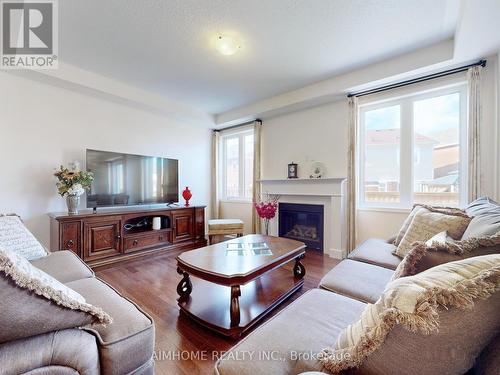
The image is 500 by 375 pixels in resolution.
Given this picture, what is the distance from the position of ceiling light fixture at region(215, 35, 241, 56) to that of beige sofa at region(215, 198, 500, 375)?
2419 mm

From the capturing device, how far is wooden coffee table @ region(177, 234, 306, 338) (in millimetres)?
1590

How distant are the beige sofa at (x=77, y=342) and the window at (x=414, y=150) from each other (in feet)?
10.6

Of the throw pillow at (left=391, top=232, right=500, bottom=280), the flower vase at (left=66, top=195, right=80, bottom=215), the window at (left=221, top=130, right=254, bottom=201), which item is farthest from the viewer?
the window at (left=221, top=130, right=254, bottom=201)

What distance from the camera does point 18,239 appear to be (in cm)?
163

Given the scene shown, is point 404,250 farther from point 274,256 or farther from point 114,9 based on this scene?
point 114,9

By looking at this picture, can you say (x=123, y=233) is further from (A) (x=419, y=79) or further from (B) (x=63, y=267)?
(A) (x=419, y=79)

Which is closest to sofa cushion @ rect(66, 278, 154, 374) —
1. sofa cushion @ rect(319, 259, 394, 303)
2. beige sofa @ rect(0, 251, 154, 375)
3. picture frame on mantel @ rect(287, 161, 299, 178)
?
beige sofa @ rect(0, 251, 154, 375)

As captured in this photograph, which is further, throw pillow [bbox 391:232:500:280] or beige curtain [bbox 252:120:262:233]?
beige curtain [bbox 252:120:262:233]

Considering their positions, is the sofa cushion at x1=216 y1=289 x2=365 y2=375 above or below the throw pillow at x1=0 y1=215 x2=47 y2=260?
below

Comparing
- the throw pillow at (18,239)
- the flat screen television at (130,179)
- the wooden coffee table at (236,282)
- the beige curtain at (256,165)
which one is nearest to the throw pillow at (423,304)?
the wooden coffee table at (236,282)

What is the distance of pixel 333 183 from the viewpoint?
3.41m

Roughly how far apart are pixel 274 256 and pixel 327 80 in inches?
105

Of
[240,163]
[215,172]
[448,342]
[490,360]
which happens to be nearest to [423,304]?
[448,342]

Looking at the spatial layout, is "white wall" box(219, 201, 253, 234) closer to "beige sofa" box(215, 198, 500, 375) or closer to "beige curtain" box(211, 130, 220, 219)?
"beige curtain" box(211, 130, 220, 219)
